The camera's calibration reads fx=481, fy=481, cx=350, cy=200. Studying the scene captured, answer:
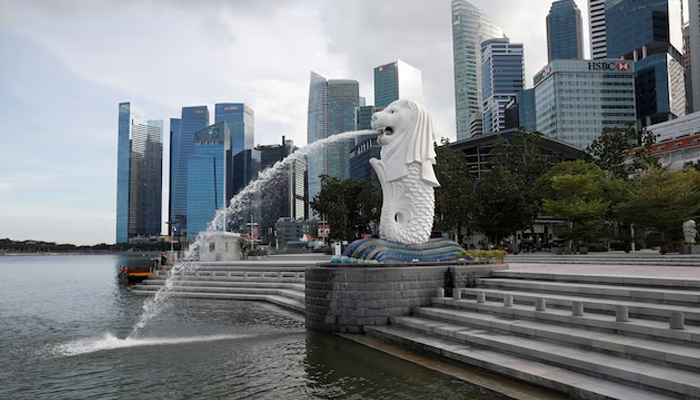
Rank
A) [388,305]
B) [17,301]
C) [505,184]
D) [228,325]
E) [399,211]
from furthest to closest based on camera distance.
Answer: [505,184] → [17,301] → [399,211] → [228,325] → [388,305]

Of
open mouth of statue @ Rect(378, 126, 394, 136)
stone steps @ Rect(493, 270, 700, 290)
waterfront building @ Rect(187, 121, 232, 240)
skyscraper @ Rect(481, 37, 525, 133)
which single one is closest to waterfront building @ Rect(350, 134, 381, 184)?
waterfront building @ Rect(187, 121, 232, 240)

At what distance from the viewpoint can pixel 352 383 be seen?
27.8ft

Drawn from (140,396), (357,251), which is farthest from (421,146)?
(140,396)

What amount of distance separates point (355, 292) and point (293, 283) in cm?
979

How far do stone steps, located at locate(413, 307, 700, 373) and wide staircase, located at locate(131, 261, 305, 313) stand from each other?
31.1 ft

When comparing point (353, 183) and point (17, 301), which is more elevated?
point (353, 183)

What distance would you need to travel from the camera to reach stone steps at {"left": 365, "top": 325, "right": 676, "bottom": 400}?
6.53m

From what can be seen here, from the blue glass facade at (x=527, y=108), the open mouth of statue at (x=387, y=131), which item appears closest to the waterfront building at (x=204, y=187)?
the blue glass facade at (x=527, y=108)

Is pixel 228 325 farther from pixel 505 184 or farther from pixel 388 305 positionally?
pixel 505 184

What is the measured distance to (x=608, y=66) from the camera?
103875 millimetres

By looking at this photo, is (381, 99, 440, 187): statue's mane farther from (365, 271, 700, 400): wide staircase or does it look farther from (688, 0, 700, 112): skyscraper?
(688, 0, 700, 112): skyscraper

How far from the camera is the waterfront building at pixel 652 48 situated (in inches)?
4695

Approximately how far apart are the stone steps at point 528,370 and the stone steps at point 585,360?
9 centimetres

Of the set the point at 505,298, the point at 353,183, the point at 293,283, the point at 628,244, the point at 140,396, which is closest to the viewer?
the point at 140,396
